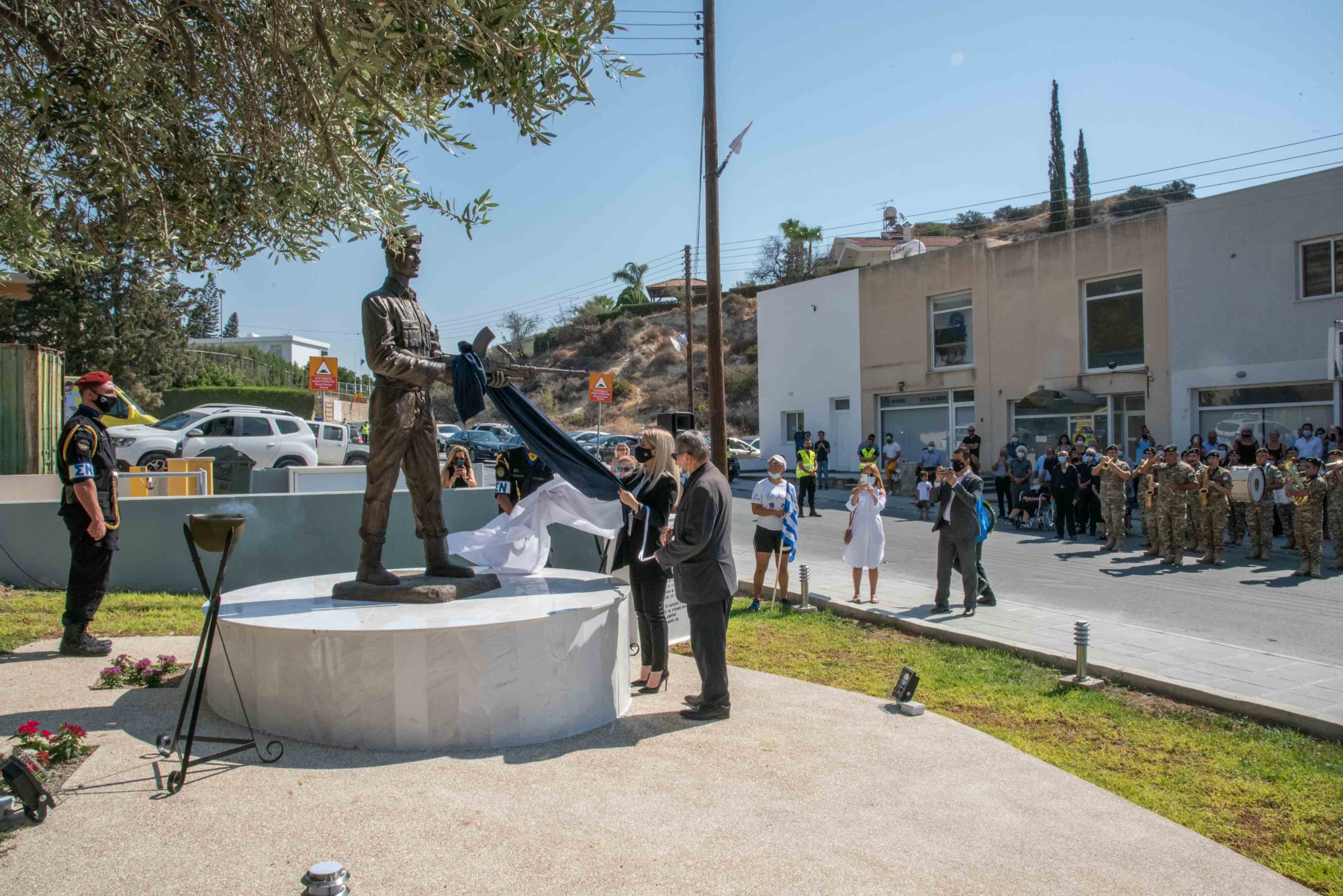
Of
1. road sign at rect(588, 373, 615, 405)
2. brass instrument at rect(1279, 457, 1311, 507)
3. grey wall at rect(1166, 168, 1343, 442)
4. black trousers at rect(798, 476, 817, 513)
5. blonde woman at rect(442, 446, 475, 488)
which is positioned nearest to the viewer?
brass instrument at rect(1279, 457, 1311, 507)

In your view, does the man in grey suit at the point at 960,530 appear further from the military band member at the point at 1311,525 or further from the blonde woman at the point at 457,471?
the blonde woman at the point at 457,471

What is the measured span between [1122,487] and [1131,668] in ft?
29.4

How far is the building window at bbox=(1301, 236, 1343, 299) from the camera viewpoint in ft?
63.4

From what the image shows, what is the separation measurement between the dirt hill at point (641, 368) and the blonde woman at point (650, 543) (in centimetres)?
4787

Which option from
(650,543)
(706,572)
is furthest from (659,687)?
(706,572)

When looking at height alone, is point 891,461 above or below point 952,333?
below

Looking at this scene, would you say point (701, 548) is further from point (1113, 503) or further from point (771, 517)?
point (1113, 503)

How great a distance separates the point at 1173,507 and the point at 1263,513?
144 centimetres

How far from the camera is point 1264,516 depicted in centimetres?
1370

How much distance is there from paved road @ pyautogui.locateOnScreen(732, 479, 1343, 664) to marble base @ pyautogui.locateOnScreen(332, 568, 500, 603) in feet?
20.9

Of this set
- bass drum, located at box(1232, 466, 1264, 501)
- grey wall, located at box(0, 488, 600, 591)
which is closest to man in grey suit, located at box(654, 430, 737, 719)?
grey wall, located at box(0, 488, 600, 591)

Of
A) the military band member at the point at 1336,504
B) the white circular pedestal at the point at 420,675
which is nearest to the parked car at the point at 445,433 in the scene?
the military band member at the point at 1336,504

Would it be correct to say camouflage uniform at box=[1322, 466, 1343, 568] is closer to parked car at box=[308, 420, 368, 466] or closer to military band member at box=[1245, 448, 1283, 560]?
military band member at box=[1245, 448, 1283, 560]

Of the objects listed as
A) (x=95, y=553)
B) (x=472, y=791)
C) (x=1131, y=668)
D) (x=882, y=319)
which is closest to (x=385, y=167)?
(x=95, y=553)
